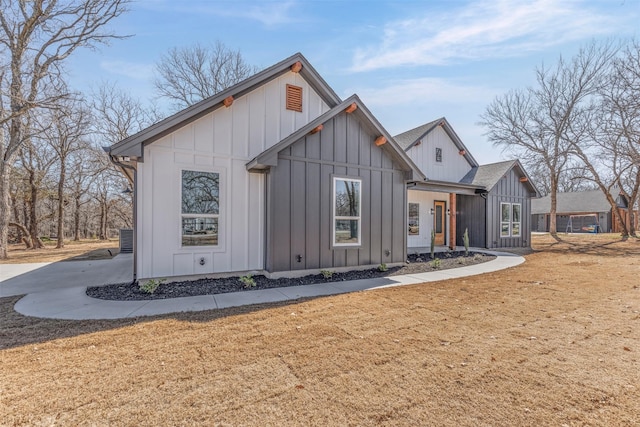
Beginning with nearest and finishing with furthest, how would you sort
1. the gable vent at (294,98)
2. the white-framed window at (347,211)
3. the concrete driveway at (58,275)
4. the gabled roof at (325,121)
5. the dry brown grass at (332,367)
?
the dry brown grass at (332,367), the concrete driveway at (58,275), the gabled roof at (325,121), the white-framed window at (347,211), the gable vent at (294,98)

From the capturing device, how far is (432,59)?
32.8 feet

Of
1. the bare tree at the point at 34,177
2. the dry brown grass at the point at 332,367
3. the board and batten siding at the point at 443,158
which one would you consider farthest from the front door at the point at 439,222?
the bare tree at the point at 34,177

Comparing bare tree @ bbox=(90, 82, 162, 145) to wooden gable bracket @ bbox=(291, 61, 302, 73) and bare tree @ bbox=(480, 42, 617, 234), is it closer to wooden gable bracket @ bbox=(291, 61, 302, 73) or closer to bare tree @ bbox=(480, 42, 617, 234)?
wooden gable bracket @ bbox=(291, 61, 302, 73)

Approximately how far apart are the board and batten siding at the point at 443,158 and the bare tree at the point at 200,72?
14.6 m

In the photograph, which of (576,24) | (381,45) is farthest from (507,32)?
(381,45)

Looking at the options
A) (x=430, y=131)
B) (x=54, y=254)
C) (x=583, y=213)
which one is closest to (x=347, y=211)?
(x=430, y=131)

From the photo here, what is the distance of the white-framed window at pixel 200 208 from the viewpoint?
6.71 meters

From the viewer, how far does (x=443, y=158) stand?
14633 mm

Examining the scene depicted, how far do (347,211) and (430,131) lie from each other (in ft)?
28.1

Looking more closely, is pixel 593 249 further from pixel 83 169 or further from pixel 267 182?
pixel 83 169

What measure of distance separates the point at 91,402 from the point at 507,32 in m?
11.3

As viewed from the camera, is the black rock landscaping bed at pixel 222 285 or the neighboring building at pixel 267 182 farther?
the neighboring building at pixel 267 182

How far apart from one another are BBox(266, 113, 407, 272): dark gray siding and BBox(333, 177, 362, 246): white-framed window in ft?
0.47

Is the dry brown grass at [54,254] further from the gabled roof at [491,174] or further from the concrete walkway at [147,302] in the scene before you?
the gabled roof at [491,174]
